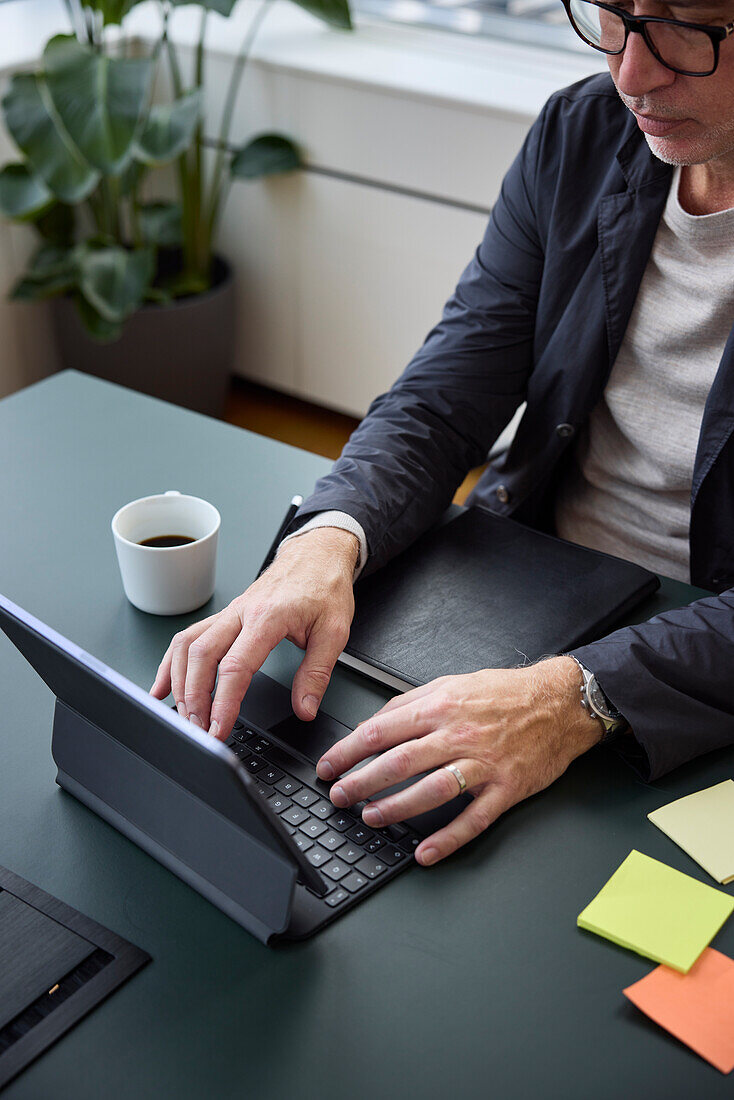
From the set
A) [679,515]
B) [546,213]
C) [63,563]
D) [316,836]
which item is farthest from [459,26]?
[316,836]

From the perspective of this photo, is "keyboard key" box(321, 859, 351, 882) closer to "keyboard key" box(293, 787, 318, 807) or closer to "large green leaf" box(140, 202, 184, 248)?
"keyboard key" box(293, 787, 318, 807)

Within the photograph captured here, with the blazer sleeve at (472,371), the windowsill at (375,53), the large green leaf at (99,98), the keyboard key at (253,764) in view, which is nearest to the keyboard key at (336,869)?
the keyboard key at (253,764)

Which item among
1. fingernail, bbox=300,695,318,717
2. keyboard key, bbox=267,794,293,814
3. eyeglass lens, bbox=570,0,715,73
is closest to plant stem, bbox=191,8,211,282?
eyeglass lens, bbox=570,0,715,73

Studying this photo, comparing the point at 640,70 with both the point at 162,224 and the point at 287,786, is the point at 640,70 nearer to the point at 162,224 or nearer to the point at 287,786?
the point at 287,786

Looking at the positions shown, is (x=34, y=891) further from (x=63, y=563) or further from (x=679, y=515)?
(x=679, y=515)

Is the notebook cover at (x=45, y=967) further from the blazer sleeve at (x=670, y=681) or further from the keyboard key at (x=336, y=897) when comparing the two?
the blazer sleeve at (x=670, y=681)

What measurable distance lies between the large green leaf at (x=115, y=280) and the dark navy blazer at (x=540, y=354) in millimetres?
1442

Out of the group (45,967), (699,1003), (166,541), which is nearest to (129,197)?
(166,541)

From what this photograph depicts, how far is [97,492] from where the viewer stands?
1309mm

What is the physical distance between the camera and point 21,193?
8.73ft

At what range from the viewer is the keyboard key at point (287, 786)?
0.90 metres

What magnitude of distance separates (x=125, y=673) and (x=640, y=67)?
752 millimetres

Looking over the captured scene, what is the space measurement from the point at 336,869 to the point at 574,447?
798mm

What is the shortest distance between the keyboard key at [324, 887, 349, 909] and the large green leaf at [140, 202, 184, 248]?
7.65 feet
